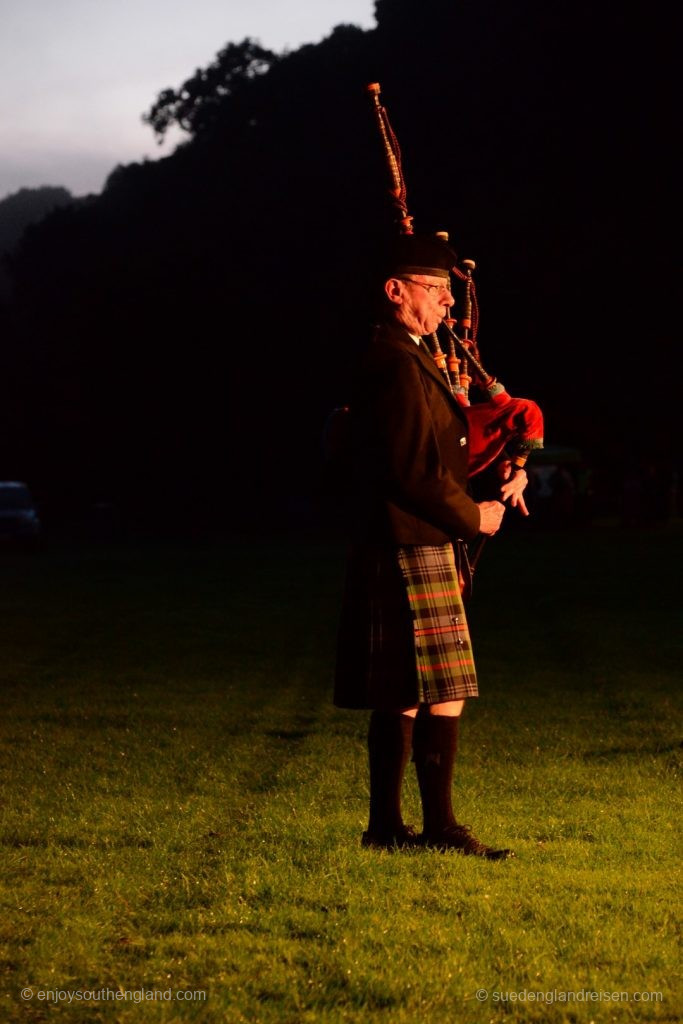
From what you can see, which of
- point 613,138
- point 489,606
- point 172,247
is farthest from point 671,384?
point 489,606

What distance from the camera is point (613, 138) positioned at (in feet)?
193

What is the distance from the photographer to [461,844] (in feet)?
20.2

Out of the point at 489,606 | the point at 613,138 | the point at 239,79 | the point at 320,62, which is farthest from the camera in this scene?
the point at 239,79

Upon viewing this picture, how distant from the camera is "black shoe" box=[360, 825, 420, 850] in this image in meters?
6.23

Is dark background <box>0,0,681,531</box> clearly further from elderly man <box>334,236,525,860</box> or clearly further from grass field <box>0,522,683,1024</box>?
elderly man <box>334,236,525,860</box>

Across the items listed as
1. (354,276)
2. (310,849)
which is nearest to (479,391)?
(310,849)

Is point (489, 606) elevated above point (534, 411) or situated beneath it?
situated beneath

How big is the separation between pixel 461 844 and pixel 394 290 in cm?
234

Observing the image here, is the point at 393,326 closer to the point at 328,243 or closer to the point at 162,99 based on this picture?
the point at 328,243

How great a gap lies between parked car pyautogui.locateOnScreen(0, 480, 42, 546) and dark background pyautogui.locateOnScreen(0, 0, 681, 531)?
1338 centimetres

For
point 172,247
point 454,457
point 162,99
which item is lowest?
point 454,457

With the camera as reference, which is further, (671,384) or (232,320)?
(232,320)

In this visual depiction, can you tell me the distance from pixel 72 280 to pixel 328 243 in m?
15.7

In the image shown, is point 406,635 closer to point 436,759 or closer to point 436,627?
point 436,627
